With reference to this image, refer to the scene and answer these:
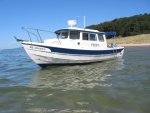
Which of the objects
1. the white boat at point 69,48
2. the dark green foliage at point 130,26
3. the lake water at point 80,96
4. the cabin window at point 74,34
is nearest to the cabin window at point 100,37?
the white boat at point 69,48

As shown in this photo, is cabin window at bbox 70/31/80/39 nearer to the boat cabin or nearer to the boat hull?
the boat cabin

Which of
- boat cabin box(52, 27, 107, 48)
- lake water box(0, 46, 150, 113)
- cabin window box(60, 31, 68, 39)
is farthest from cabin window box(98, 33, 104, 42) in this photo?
lake water box(0, 46, 150, 113)

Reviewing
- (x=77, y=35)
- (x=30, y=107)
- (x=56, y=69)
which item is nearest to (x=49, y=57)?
(x=56, y=69)

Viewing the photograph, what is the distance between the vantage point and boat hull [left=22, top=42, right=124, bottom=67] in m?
15.8

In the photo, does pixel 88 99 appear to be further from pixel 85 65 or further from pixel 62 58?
pixel 85 65

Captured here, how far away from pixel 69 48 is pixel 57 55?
0.93m

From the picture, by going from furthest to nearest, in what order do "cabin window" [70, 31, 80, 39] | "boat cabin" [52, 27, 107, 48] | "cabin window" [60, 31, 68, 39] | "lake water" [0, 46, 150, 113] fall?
"cabin window" [60, 31, 68, 39] → "cabin window" [70, 31, 80, 39] → "boat cabin" [52, 27, 107, 48] → "lake water" [0, 46, 150, 113]

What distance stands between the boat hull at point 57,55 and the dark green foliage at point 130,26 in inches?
2212

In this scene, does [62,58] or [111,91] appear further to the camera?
[62,58]

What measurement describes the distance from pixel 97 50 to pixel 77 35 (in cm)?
195

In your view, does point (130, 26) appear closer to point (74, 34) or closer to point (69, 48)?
point (74, 34)

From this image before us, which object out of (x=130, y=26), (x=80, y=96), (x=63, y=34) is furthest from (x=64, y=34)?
(x=130, y=26)

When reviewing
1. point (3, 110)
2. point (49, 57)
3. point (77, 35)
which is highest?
point (77, 35)

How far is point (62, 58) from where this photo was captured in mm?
16625
